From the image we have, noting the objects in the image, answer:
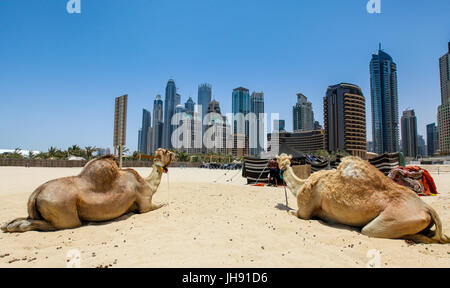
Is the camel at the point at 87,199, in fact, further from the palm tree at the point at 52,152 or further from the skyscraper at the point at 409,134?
the skyscraper at the point at 409,134

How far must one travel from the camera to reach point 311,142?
13150cm

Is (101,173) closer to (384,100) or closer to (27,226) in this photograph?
(27,226)

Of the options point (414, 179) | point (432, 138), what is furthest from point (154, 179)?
point (432, 138)

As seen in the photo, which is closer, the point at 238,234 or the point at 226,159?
the point at 238,234

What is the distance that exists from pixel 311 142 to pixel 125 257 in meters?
137

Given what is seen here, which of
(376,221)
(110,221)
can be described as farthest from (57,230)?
(376,221)

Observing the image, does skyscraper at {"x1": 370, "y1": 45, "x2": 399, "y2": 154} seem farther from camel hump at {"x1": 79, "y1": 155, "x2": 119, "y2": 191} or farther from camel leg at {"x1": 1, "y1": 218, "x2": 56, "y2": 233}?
camel leg at {"x1": 1, "y1": 218, "x2": 56, "y2": 233}

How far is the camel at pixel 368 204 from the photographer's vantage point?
4152 mm

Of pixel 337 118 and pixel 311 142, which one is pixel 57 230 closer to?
pixel 337 118

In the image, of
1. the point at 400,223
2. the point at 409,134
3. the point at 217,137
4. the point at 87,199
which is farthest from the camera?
the point at 217,137

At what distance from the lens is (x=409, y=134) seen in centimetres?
15525

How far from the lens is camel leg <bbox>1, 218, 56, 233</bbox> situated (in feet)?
15.2

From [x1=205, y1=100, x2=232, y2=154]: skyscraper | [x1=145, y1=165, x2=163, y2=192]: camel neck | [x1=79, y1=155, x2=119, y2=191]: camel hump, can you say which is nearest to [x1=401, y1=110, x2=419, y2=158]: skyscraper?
[x1=205, y1=100, x2=232, y2=154]: skyscraper

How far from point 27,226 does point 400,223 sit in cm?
707
